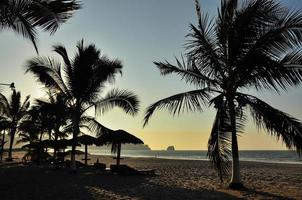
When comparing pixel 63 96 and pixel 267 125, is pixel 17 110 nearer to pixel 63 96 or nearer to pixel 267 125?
pixel 63 96

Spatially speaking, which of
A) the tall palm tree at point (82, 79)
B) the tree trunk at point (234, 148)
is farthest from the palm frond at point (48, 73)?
the tree trunk at point (234, 148)

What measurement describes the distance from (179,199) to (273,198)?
258 cm

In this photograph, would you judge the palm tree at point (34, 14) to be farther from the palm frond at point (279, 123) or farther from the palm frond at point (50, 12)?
the palm frond at point (279, 123)

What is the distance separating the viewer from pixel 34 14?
633 cm

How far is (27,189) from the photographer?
10.8 m

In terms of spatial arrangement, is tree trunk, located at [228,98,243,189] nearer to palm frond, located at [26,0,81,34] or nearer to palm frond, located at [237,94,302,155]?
palm frond, located at [237,94,302,155]

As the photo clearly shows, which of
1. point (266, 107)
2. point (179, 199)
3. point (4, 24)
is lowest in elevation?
point (179, 199)

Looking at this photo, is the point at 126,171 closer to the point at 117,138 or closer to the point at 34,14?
the point at 117,138

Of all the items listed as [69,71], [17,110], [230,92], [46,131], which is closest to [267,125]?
[230,92]

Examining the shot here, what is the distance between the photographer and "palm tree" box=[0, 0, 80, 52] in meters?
6.16

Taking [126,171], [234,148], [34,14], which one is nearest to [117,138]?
[126,171]

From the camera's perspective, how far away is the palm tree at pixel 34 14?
20.2 ft

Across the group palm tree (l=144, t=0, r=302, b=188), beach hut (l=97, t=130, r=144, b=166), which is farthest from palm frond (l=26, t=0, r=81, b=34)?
beach hut (l=97, t=130, r=144, b=166)

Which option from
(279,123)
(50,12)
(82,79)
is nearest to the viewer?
(50,12)
